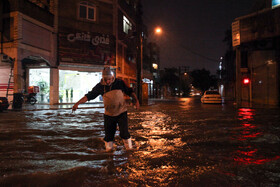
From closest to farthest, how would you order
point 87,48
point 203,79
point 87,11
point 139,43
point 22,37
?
1. point 22,37
2. point 139,43
3. point 87,48
4. point 87,11
5. point 203,79

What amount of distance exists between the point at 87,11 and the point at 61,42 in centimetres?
482

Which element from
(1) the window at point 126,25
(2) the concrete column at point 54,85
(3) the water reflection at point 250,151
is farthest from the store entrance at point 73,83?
(3) the water reflection at point 250,151

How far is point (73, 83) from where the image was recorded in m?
23.6

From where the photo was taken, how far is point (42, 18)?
1998cm

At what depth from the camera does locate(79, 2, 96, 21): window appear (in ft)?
76.1

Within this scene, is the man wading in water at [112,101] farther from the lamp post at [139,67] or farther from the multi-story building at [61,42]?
the lamp post at [139,67]

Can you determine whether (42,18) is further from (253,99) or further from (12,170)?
(253,99)

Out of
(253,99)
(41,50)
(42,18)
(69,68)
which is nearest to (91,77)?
(69,68)

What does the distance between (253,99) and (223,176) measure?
81.6 ft

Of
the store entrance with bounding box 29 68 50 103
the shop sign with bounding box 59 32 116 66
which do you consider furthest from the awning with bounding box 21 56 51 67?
the shop sign with bounding box 59 32 116 66

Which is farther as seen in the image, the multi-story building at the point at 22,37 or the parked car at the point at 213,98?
the parked car at the point at 213,98

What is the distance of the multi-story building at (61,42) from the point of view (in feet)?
57.3

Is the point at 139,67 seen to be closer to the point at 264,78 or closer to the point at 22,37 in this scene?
the point at 22,37

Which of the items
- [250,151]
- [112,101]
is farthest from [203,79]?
[112,101]
